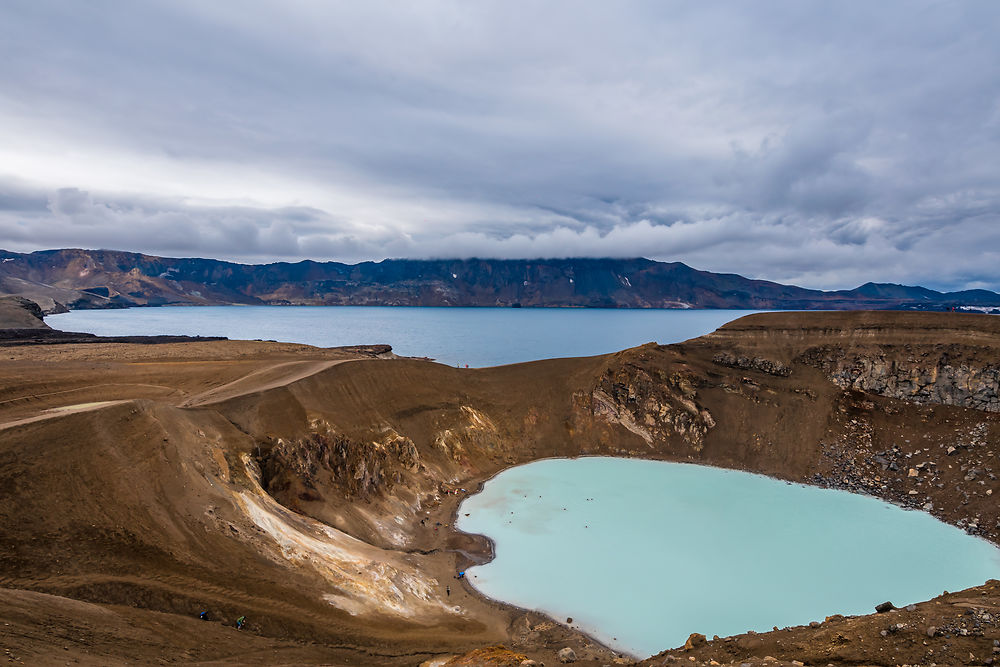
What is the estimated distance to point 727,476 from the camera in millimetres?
46438

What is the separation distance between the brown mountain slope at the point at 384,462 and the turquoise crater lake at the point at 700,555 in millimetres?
2359

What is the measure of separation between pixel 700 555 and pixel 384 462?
25074 mm

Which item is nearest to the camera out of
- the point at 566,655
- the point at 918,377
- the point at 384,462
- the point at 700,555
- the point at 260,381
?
the point at 566,655

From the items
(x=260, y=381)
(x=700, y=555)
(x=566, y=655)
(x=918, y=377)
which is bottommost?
(x=566, y=655)

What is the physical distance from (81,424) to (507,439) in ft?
119

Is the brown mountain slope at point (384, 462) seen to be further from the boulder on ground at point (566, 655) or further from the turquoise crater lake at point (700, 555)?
the turquoise crater lake at point (700, 555)

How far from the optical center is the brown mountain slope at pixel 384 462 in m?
17.9

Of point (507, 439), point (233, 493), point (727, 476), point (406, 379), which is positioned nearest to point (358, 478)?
point (233, 493)

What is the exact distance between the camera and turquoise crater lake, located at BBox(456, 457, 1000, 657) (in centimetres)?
2583

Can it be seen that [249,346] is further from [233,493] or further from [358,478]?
[233,493]

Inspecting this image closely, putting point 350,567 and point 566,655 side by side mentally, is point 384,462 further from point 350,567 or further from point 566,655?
point 566,655

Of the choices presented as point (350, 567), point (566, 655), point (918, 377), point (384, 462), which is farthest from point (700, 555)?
point (918, 377)

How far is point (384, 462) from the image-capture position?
40.7 metres

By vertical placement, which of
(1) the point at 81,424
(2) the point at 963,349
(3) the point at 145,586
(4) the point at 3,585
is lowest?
(3) the point at 145,586
